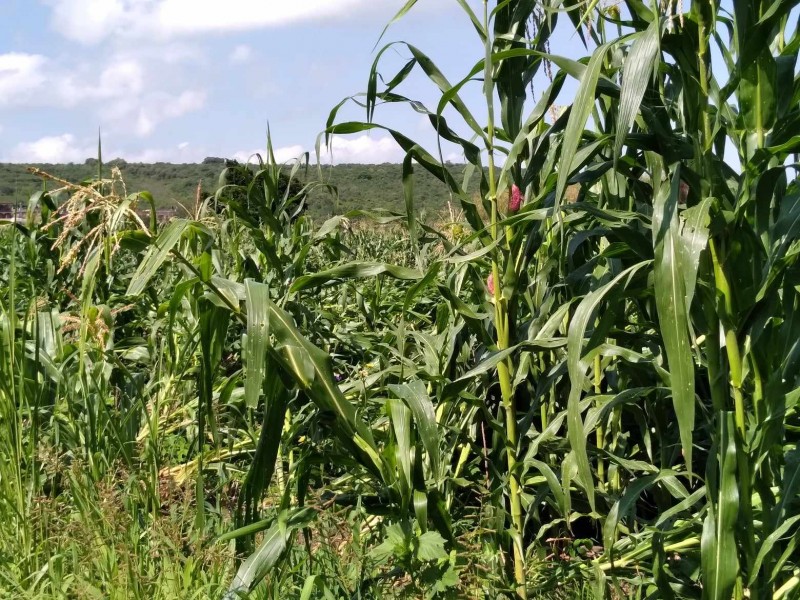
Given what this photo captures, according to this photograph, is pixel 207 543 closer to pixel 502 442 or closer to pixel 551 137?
pixel 502 442

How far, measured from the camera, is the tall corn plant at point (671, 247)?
4.67 feet

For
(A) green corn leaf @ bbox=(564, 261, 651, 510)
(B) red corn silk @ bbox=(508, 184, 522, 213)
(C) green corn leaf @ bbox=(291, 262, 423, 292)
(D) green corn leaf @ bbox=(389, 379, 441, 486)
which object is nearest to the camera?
(A) green corn leaf @ bbox=(564, 261, 651, 510)

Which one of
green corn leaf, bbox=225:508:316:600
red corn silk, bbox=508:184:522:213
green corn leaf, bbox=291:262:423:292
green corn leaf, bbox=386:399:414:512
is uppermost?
red corn silk, bbox=508:184:522:213

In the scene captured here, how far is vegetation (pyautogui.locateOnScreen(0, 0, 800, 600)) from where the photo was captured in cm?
151

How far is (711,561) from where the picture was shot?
1.50 m

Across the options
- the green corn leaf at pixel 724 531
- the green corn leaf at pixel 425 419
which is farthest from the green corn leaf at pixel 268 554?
the green corn leaf at pixel 724 531

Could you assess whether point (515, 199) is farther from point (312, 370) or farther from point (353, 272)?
point (312, 370)

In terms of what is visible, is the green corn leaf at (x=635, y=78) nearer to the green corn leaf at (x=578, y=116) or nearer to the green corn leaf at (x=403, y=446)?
the green corn leaf at (x=578, y=116)

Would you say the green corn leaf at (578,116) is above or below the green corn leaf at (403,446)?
above

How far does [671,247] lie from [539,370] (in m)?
1.13

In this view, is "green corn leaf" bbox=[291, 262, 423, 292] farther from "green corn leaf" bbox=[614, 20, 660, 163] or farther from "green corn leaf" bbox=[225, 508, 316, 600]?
"green corn leaf" bbox=[614, 20, 660, 163]

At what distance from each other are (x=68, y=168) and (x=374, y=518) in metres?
54.5

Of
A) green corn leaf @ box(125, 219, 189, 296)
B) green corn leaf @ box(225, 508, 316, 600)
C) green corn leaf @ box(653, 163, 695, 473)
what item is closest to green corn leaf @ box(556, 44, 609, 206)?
green corn leaf @ box(653, 163, 695, 473)

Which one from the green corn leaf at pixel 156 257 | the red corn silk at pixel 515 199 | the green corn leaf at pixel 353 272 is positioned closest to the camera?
the green corn leaf at pixel 156 257
